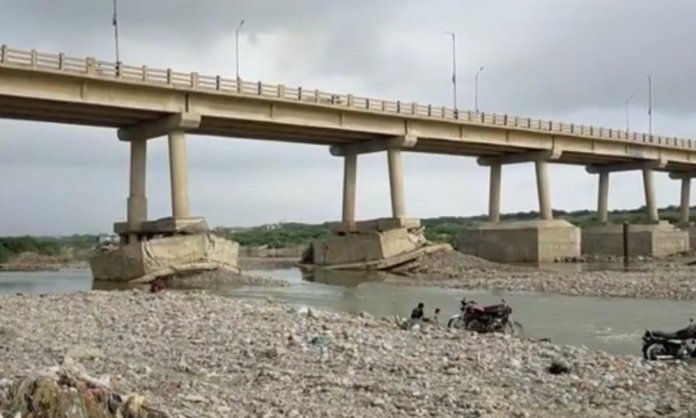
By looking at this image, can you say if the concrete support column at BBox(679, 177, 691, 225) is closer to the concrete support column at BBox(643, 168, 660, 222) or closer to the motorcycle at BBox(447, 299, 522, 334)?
the concrete support column at BBox(643, 168, 660, 222)

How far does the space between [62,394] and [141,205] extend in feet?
136

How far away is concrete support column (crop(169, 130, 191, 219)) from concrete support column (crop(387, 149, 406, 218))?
18416mm

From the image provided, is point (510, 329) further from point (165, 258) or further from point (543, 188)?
point (543, 188)

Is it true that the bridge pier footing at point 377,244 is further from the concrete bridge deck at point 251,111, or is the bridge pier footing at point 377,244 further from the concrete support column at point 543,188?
the concrete support column at point 543,188

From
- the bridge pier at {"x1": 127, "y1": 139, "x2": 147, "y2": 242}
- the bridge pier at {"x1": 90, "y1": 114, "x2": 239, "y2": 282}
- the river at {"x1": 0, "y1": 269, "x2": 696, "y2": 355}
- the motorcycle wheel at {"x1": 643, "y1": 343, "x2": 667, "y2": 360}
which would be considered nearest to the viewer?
the motorcycle wheel at {"x1": 643, "y1": 343, "x2": 667, "y2": 360}

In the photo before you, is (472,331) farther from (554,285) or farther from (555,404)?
(554,285)

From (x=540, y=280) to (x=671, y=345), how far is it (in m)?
29.6

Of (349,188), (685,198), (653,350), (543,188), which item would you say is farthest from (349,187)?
(685,198)

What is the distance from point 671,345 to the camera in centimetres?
1472

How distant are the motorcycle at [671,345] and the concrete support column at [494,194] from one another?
58811 mm

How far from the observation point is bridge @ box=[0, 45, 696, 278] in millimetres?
41953

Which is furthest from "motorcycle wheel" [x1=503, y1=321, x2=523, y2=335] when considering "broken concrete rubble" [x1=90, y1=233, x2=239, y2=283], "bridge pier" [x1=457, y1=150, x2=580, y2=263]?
"bridge pier" [x1=457, y1=150, x2=580, y2=263]

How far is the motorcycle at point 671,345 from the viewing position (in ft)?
47.8

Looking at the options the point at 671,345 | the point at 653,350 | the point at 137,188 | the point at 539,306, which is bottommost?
the point at 539,306
